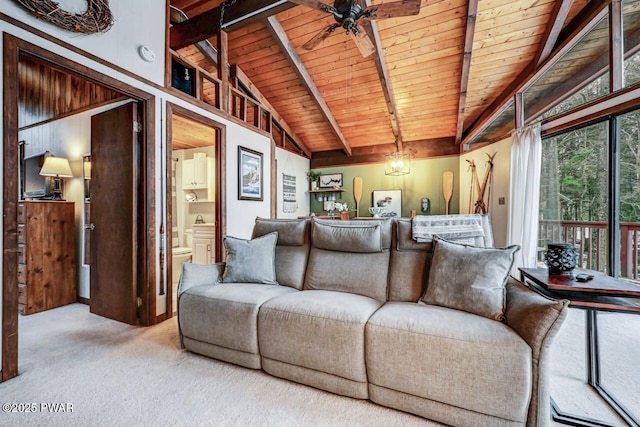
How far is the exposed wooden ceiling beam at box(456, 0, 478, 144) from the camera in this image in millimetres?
3344

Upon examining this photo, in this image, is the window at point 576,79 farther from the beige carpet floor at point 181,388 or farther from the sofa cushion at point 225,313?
the sofa cushion at point 225,313

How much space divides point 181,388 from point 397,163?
197 inches

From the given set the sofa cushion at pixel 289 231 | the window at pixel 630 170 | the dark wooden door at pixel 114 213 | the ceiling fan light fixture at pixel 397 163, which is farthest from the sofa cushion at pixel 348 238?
the ceiling fan light fixture at pixel 397 163

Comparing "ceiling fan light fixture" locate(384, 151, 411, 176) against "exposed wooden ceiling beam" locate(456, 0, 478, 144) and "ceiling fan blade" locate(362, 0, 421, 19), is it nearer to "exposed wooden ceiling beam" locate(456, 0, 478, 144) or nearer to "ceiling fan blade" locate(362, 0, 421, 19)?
"exposed wooden ceiling beam" locate(456, 0, 478, 144)

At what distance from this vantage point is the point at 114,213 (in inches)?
116

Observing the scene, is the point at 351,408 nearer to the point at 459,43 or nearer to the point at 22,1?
the point at 22,1

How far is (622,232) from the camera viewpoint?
3059 mm

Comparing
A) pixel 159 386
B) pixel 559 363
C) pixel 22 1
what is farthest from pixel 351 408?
pixel 22 1

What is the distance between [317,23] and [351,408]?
14.8ft

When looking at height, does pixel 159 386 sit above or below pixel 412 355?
below

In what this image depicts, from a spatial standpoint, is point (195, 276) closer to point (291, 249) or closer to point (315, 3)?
point (291, 249)

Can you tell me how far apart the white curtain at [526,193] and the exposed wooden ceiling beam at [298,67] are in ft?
10.6

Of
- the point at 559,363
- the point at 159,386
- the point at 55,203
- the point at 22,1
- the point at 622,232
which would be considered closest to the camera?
the point at 159,386

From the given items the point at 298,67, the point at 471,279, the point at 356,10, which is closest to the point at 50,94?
the point at 298,67
